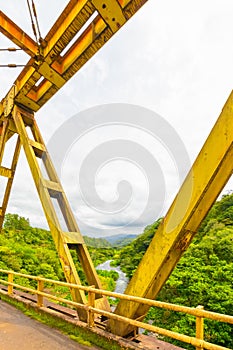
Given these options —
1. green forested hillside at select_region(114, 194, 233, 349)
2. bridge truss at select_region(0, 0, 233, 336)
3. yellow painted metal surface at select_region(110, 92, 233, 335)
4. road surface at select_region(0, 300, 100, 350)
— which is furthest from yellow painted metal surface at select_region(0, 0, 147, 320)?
green forested hillside at select_region(114, 194, 233, 349)

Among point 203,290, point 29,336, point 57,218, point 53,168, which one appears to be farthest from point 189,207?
point 203,290

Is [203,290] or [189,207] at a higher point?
[189,207]

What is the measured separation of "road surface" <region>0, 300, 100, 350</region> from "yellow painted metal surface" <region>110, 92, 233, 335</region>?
1.01 m

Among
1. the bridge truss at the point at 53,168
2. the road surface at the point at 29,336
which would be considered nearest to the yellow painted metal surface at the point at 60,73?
the bridge truss at the point at 53,168

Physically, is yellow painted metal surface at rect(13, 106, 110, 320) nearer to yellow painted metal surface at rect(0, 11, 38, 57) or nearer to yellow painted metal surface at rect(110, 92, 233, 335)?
yellow painted metal surface at rect(110, 92, 233, 335)

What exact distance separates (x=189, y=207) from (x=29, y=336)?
9.60 ft

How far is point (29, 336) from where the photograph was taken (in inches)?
134

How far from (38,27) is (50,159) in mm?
2327

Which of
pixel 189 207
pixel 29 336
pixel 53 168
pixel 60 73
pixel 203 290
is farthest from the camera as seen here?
pixel 203 290

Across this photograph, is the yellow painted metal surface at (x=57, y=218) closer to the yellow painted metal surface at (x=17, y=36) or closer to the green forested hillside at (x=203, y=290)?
the yellow painted metal surface at (x=17, y=36)

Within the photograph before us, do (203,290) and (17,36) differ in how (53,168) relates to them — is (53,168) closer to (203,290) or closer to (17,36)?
(17,36)

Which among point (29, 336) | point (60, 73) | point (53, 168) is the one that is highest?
point (60, 73)

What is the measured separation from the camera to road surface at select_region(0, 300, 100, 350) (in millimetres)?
3061

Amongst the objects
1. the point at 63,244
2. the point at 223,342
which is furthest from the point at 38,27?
the point at 223,342
